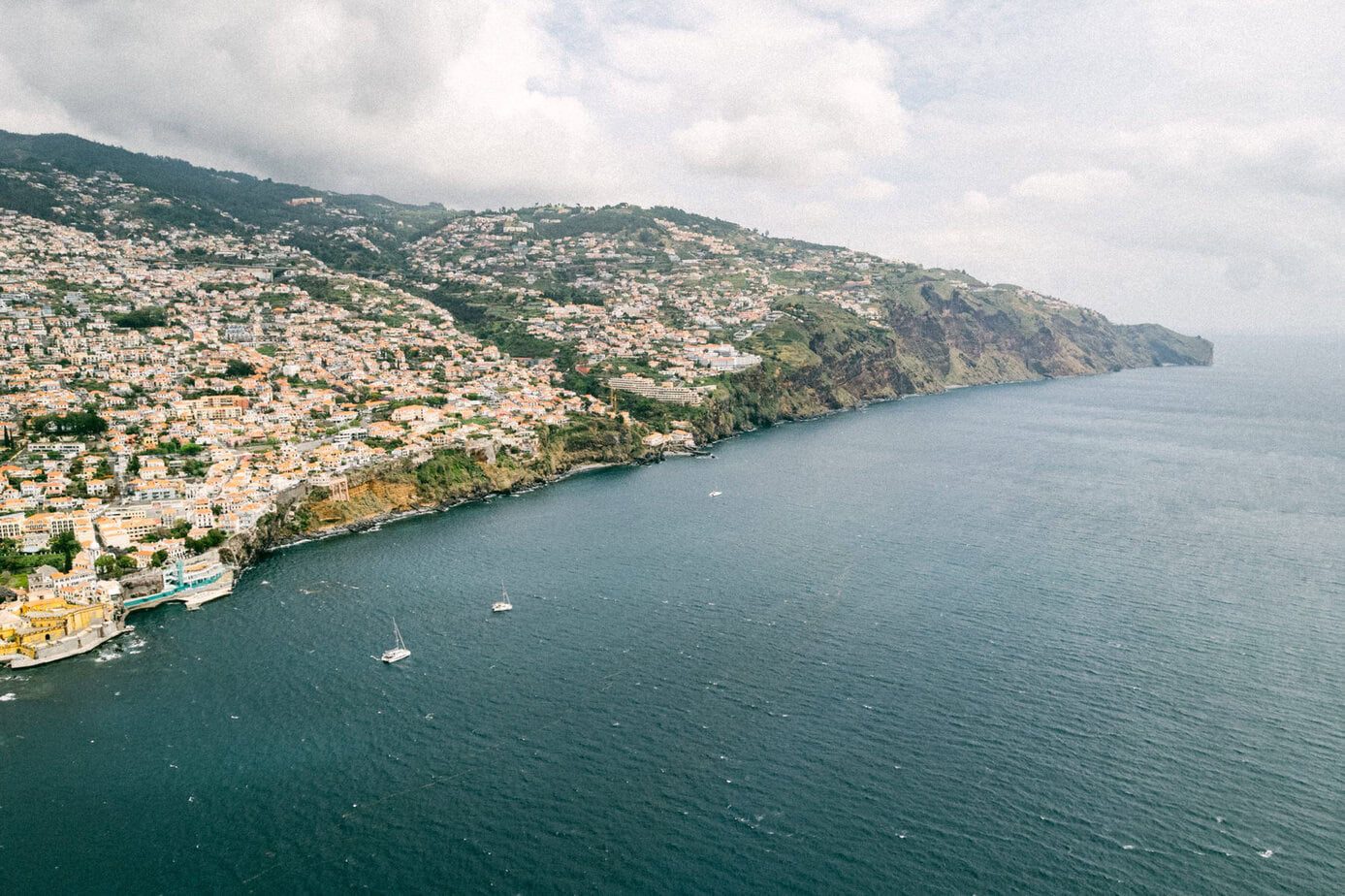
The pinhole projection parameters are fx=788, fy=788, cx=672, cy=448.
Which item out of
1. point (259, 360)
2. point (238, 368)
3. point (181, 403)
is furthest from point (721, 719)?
point (259, 360)

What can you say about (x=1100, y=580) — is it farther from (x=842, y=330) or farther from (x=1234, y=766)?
(x=842, y=330)

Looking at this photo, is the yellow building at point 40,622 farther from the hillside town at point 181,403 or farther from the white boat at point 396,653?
the white boat at point 396,653

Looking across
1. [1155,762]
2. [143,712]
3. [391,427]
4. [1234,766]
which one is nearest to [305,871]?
[143,712]

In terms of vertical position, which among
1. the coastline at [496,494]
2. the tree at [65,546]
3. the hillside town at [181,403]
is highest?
the hillside town at [181,403]

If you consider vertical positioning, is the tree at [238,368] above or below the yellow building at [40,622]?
above

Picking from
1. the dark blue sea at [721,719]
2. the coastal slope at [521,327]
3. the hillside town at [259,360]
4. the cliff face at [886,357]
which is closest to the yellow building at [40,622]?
the hillside town at [259,360]

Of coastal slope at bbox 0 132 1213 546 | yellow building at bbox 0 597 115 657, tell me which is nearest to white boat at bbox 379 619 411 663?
yellow building at bbox 0 597 115 657

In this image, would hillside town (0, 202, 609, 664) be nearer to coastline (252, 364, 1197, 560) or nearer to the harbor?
the harbor
